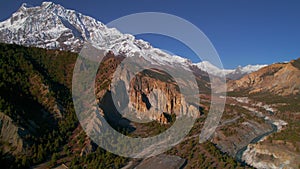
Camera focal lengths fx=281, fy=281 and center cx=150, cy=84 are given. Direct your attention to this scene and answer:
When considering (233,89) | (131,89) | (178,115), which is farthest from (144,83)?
(233,89)

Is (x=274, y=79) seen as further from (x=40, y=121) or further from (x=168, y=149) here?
(x=40, y=121)

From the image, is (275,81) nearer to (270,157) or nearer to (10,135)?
(270,157)

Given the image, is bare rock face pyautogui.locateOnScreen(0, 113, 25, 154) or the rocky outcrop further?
the rocky outcrop

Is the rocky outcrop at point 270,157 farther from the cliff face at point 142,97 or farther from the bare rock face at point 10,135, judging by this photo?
the bare rock face at point 10,135

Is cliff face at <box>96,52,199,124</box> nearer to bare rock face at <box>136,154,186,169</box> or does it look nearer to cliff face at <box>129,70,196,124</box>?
cliff face at <box>129,70,196,124</box>

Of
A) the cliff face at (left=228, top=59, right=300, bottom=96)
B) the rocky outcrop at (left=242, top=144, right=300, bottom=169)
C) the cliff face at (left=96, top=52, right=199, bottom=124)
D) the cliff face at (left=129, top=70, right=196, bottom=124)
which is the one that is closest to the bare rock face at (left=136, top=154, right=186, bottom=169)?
the rocky outcrop at (left=242, top=144, right=300, bottom=169)

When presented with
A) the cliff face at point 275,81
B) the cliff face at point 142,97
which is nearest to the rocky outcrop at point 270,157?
the cliff face at point 142,97
